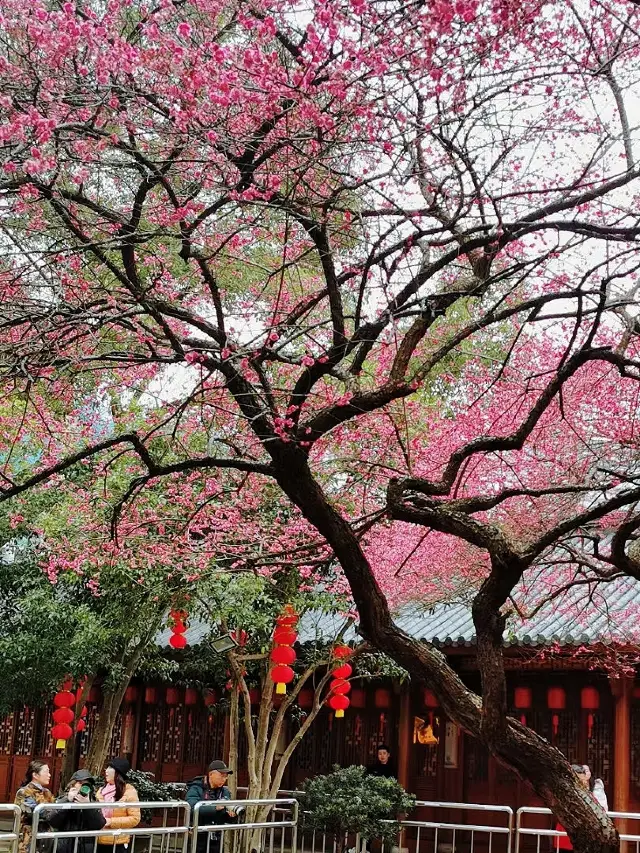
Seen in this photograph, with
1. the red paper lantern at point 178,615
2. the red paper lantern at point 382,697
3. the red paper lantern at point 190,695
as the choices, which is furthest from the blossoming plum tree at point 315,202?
the red paper lantern at point 190,695

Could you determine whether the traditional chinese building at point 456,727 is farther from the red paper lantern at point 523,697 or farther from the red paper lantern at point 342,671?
the red paper lantern at point 342,671

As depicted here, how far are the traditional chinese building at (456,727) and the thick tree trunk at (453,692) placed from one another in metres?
4.63

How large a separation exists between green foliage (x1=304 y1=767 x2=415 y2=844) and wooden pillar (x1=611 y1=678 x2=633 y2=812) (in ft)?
9.16

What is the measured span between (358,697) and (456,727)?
1485mm

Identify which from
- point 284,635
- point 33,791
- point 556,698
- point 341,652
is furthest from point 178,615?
point 556,698

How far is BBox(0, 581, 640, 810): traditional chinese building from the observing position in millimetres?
12836

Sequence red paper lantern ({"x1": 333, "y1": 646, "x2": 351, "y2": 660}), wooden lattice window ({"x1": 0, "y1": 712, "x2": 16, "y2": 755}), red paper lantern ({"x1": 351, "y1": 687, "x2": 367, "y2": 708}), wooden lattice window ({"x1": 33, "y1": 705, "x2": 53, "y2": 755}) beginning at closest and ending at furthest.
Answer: red paper lantern ({"x1": 333, "y1": 646, "x2": 351, "y2": 660}) < red paper lantern ({"x1": 351, "y1": 687, "x2": 367, "y2": 708}) < wooden lattice window ({"x1": 33, "y1": 705, "x2": 53, "y2": 755}) < wooden lattice window ({"x1": 0, "y1": 712, "x2": 16, "y2": 755})

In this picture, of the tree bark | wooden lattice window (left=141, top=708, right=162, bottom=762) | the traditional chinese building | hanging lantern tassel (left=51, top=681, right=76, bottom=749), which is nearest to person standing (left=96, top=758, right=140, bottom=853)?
hanging lantern tassel (left=51, top=681, right=76, bottom=749)

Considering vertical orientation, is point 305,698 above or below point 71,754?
above

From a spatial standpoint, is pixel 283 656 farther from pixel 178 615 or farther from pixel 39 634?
pixel 39 634

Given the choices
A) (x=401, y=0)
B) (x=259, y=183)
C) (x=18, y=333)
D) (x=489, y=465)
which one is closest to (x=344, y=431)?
(x=489, y=465)

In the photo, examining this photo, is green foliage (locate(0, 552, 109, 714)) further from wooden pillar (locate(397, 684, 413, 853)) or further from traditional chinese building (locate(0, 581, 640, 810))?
wooden pillar (locate(397, 684, 413, 853))

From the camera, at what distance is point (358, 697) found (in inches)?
623

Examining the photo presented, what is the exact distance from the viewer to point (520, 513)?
11180mm
